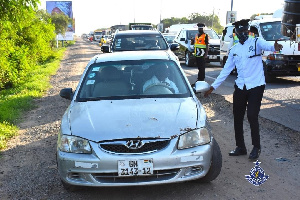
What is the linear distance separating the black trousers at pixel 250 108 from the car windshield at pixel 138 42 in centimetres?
579

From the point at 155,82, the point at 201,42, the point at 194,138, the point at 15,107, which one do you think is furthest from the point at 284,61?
the point at 194,138

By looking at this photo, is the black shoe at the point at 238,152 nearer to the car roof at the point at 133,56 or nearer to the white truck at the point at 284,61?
the car roof at the point at 133,56

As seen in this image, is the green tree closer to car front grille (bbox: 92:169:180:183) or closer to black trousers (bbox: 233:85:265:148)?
black trousers (bbox: 233:85:265:148)

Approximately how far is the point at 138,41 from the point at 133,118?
23.9ft

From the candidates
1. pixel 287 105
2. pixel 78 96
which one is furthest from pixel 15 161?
pixel 287 105

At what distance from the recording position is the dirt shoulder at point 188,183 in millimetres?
4641

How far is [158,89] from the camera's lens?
18.0 ft

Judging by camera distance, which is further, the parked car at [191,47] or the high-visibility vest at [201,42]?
the parked car at [191,47]

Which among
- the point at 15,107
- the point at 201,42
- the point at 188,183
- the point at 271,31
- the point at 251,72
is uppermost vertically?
the point at 271,31

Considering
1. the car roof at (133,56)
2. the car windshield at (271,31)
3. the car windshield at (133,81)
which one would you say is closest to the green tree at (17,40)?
the car roof at (133,56)

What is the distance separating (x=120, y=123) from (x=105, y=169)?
513 mm

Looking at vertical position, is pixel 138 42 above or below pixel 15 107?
above

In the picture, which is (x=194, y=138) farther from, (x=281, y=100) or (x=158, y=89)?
(x=281, y=100)

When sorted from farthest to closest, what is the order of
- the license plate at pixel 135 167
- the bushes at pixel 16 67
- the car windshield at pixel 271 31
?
the car windshield at pixel 271 31 < the bushes at pixel 16 67 < the license plate at pixel 135 167
